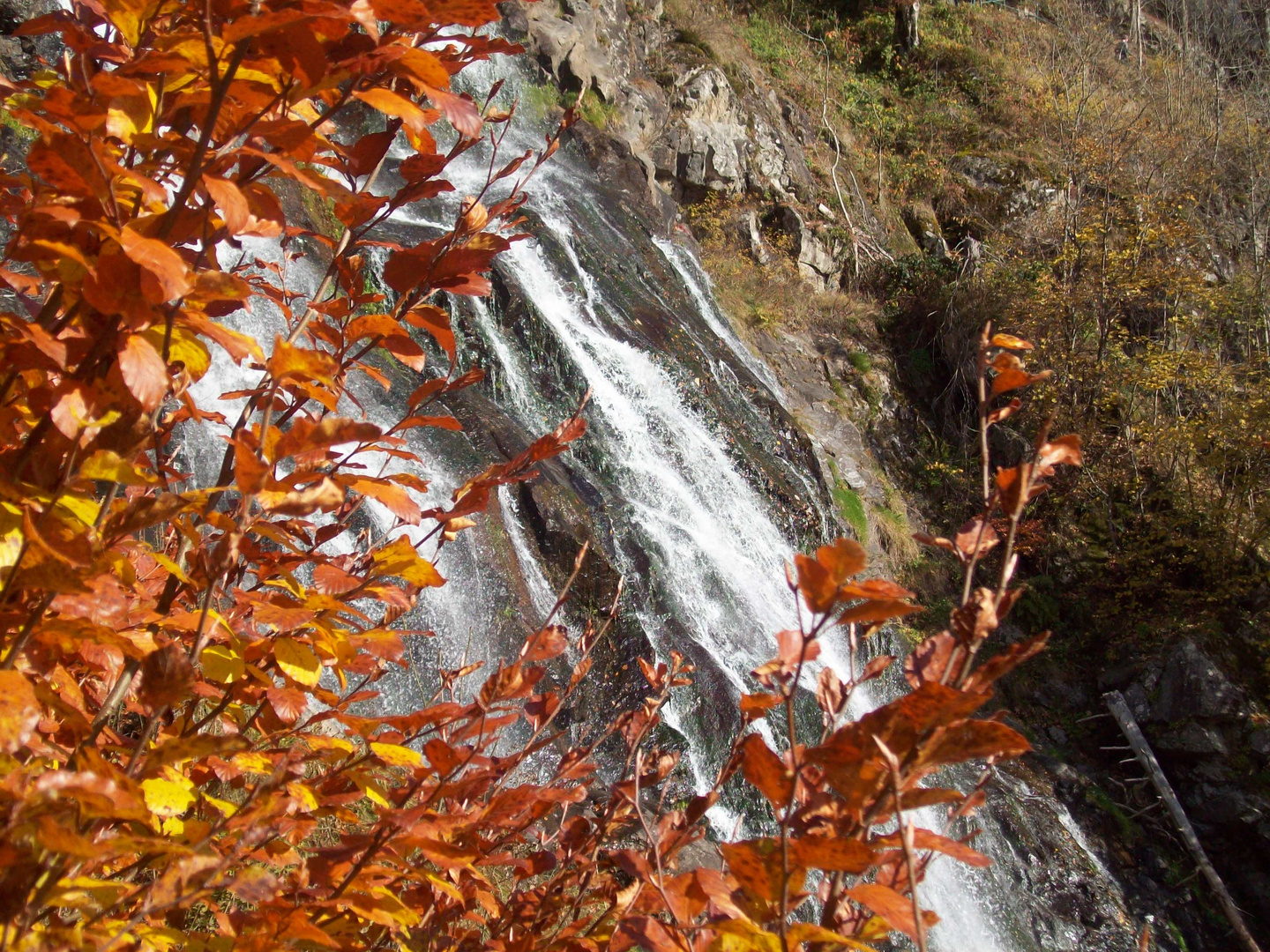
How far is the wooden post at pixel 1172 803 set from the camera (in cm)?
619

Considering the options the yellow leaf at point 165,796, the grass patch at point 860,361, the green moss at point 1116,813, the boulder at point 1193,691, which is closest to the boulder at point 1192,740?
the boulder at point 1193,691

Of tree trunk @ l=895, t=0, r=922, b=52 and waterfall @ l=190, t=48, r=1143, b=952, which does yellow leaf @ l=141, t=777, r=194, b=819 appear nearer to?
waterfall @ l=190, t=48, r=1143, b=952

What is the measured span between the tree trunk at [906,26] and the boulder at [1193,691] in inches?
540

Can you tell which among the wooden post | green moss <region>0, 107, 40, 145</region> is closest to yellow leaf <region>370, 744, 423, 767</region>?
green moss <region>0, 107, 40, 145</region>

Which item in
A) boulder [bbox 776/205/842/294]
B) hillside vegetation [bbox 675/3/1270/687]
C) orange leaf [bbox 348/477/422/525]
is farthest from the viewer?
boulder [bbox 776/205/842/294]

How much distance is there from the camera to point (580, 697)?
4289 mm

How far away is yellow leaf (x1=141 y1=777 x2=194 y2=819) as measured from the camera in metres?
0.61

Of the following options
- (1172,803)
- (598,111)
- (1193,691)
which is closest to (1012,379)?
(1172,803)

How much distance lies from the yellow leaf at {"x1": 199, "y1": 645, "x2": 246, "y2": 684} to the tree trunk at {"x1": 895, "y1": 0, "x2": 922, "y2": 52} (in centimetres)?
1907

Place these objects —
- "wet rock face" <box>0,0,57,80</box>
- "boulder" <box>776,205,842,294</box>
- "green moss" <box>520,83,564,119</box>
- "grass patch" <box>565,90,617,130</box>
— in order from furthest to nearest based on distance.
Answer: "boulder" <box>776,205,842,294</box> < "grass patch" <box>565,90,617,130</box> < "green moss" <box>520,83,564,119</box> < "wet rock face" <box>0,0,57,80</box>

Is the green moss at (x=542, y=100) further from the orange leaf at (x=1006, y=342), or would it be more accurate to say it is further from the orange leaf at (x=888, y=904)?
the orange leaf at (x=888, y=904)

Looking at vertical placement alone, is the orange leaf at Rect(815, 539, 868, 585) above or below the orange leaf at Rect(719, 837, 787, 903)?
above

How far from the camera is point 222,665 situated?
71cm

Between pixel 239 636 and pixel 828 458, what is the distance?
9.20m
